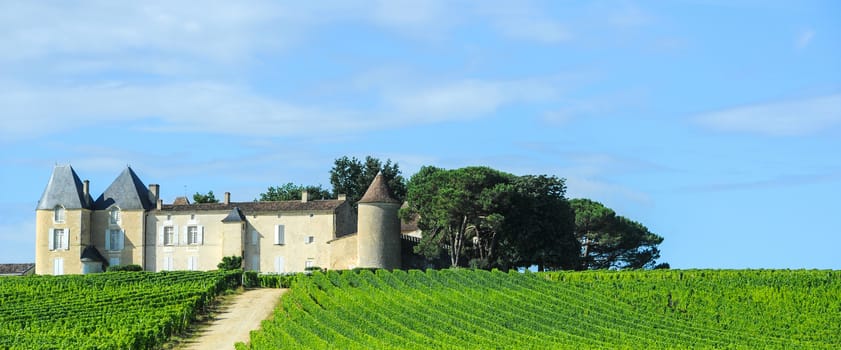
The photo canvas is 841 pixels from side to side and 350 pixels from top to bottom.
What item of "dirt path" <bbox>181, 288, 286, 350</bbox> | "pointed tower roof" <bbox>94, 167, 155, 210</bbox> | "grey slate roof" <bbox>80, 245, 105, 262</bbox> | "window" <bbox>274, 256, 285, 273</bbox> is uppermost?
"pointed tower roof" <bbox>94, 167, 155, 210</bbox>

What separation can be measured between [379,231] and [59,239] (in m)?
20.4

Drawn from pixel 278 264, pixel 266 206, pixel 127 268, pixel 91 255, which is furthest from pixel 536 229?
pixel 91 255

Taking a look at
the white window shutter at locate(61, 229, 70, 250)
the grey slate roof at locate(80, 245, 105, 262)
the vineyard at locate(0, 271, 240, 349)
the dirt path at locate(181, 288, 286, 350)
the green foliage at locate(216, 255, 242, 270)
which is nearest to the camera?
the vineyard at locate(0, 271, 240, 349)

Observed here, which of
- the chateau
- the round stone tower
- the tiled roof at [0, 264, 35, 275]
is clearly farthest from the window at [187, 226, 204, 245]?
the tiled roof at [0, 264, 35, 275]

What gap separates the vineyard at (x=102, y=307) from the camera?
38.1m

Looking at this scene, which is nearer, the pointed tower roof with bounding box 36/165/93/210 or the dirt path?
the dirt path

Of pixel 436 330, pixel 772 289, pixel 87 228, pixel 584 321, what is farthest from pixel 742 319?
pixel 87 228

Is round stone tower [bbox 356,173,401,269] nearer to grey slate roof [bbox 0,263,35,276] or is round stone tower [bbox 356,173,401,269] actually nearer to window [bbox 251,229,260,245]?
window [bbox 251,229,260,245]

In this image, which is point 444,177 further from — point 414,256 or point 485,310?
point 485,310

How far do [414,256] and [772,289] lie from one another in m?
23.4

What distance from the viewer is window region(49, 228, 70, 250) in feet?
227

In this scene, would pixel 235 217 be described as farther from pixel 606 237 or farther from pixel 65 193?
pixel 606 237

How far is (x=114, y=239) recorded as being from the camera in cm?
7031

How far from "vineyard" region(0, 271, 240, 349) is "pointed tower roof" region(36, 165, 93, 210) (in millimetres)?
11507
